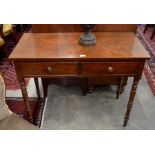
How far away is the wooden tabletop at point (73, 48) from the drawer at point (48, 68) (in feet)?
0.17

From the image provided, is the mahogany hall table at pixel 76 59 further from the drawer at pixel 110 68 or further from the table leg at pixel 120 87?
the table leg at pixel 120 87

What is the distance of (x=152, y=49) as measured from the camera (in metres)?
2.87

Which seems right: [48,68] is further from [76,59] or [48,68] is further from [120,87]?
[120,87]

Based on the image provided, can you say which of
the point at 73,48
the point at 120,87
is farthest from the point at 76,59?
the point at 120,87

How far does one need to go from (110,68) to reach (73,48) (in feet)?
0.90

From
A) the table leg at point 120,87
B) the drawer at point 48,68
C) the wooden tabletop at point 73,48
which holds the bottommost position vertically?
the table leg at point 120,87

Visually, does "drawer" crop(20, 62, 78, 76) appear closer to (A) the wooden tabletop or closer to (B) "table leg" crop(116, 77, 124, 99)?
(A) the wooden tabletop

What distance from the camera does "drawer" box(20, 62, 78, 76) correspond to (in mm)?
1158

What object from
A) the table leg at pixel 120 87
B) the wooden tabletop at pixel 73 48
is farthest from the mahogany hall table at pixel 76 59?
the table leg at pixel 120 87

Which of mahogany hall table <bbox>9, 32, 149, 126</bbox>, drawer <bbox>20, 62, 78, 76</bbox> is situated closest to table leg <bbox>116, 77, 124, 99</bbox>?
mahogany hall table <bbox>9, 32, 149, 126</bbox>

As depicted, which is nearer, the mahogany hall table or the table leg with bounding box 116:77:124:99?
the mahogany hall table

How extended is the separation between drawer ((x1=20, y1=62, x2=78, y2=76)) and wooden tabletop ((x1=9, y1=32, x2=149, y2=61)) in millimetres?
53

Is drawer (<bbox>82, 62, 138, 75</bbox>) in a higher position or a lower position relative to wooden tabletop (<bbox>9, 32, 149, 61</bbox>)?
lower

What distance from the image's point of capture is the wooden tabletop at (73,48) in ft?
3.70
